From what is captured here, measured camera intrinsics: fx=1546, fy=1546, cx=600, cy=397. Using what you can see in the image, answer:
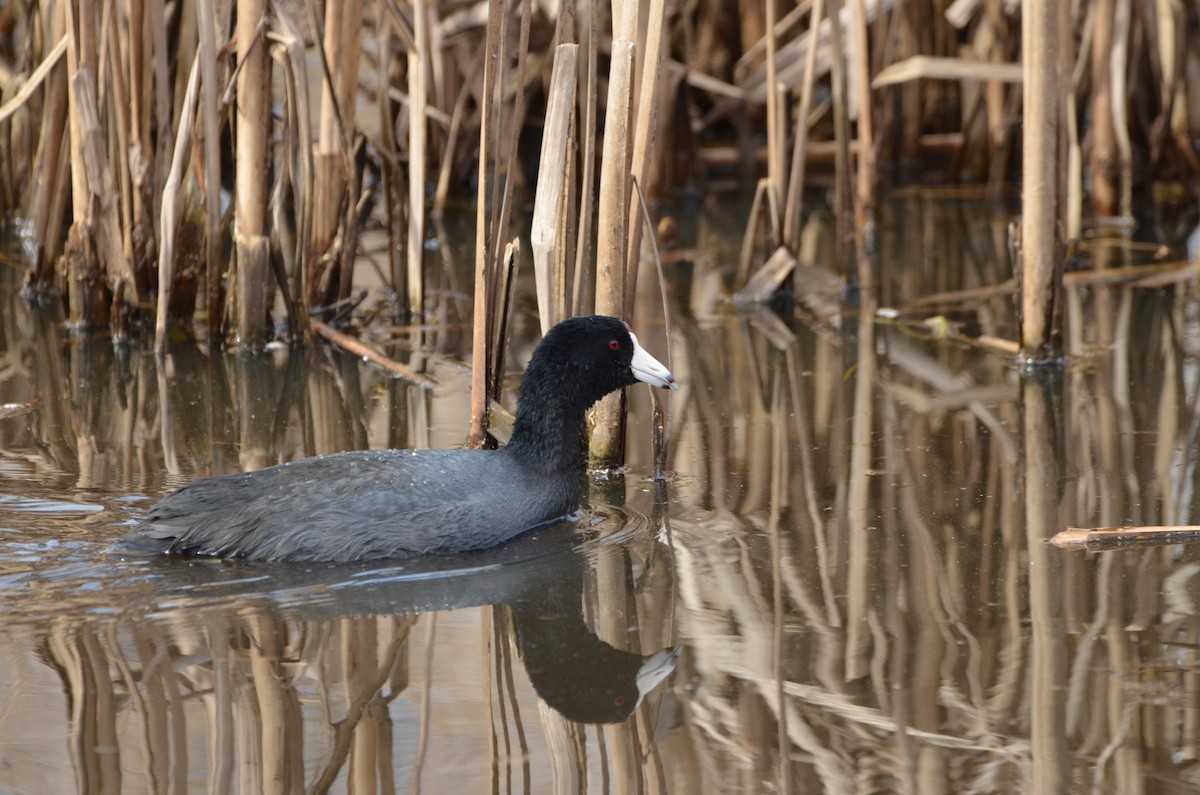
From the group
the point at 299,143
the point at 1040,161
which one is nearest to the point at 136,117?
the point at 299,143

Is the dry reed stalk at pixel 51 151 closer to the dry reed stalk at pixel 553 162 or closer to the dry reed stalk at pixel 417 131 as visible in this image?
the dry reed stalk at pixel 417 131

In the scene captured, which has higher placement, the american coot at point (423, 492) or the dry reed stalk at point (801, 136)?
the dry reed stalk at point (801, 136)

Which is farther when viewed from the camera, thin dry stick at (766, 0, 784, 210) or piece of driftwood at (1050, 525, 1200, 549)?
thin dry stick at (766, 0, 784, 210)

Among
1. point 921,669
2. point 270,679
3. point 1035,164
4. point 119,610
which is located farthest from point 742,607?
point 1035,164

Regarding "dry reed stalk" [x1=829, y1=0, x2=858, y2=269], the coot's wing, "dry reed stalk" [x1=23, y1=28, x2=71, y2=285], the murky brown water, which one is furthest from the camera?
"dry reed stalk" [x1=829, y1=0, x2=858, y2=269]

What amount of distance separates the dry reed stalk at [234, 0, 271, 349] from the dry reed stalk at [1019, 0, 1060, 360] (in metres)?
2.40

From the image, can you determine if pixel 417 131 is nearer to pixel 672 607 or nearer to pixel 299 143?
pixel 299 143

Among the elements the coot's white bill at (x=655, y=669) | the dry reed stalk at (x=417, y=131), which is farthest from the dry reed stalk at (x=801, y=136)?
the coot's white bill at (x=655, y=669)

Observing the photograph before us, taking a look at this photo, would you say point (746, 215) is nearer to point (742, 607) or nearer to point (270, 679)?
point (742, 607)

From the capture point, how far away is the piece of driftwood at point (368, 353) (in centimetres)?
514

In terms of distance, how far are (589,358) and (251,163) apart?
1784mm

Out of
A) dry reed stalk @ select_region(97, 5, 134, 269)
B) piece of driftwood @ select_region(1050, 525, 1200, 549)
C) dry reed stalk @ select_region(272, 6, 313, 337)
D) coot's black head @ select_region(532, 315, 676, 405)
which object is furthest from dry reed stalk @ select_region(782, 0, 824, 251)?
piece of driftwood @ select_region(1050, 525, 1200, 549)

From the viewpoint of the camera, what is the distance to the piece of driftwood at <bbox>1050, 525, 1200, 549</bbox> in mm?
3580

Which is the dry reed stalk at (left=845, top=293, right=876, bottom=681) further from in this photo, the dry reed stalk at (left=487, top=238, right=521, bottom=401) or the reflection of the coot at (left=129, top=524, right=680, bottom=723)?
the dry reed stalk at (left=487, top=238, right=521, bottom=401)
